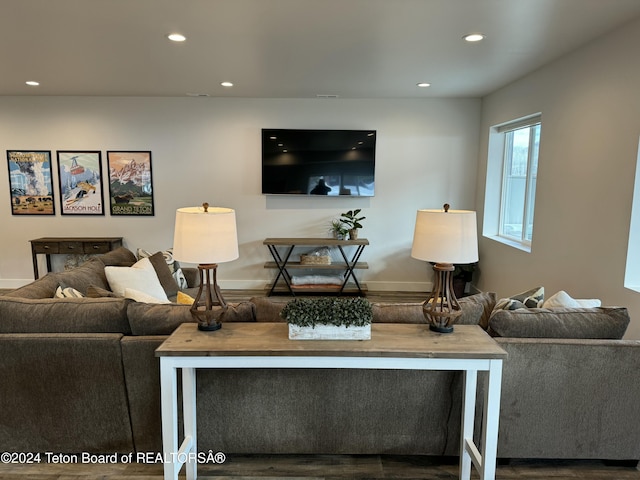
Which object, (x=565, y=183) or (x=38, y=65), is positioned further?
(x=38, y=65)

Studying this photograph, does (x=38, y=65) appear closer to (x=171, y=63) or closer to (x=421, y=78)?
(x=171, y=63)

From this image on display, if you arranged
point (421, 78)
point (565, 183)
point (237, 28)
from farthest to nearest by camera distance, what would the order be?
1. point (421, 78)
2. point (565, 183)
3. point (237, 28)

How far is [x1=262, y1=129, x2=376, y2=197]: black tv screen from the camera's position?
5.27m

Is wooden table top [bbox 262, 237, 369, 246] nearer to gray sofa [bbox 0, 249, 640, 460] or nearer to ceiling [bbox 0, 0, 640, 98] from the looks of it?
ceiling [bbox 0, 0, 640, 98]

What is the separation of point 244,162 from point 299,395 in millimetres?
3939

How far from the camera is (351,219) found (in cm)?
537

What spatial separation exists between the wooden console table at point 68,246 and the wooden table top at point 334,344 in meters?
3.91

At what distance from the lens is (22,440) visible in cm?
202

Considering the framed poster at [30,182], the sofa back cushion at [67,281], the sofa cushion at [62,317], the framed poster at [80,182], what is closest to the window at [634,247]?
the sofa cushion at [62,317]

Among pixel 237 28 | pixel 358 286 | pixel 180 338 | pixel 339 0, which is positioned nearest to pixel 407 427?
pixel 180 338

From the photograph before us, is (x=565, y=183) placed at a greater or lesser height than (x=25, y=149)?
lesser

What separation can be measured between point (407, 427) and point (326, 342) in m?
0.67

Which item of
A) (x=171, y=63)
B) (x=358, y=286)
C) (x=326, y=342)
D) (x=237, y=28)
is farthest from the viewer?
(x=358, y=286)

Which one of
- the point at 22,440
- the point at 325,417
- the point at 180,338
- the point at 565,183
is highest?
the point at 565,183
